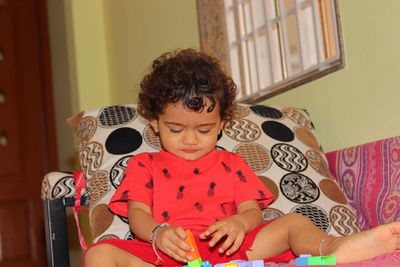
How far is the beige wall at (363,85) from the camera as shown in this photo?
164 cm

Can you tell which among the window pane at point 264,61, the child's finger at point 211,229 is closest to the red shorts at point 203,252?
the child's finger at point 211,229

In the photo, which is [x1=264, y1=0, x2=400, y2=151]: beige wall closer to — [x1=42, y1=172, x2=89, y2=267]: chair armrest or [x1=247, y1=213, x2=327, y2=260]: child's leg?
[x1=247, y1=213, x2=327, y2=260]: child's leg

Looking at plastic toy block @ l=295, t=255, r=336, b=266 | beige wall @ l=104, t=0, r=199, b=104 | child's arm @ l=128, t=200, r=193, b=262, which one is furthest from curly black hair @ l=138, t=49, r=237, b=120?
beige wall @ l=104, t=0, r=199, b=104

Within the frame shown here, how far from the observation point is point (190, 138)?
140 centimetres

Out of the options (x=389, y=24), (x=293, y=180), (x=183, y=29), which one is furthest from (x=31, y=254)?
(x=389, y=24)

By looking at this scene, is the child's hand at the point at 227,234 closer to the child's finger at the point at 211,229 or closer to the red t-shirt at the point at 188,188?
the child's finger at the point at 211,229

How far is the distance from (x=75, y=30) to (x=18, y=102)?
749 millimetres

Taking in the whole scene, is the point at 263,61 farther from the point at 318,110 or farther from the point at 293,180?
the point at 293,180

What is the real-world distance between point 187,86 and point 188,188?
0.81 ft

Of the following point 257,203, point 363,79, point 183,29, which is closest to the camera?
point 257,203

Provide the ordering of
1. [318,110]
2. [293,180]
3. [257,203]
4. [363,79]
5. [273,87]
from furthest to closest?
[273,87]
[318,110]
[363,79]
[293,180]
[257,203]

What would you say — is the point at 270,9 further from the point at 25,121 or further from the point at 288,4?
the point at 25,121

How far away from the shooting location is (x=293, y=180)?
5.25ft

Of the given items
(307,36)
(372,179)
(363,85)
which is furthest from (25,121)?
(372,179)
